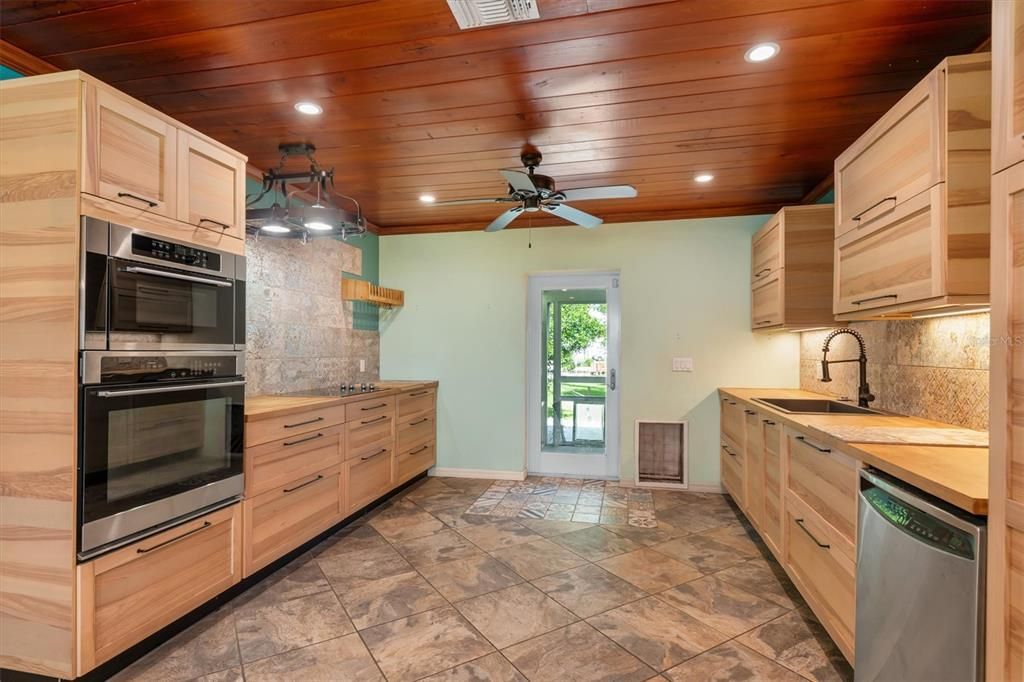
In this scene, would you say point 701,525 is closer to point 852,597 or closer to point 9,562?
point 852,597

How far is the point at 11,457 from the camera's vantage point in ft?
5.64

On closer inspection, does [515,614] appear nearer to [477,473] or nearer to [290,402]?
[290,402]

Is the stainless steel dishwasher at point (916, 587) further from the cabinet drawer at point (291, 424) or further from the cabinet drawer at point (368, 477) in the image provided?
the cabinet drawer at point (368, 477)

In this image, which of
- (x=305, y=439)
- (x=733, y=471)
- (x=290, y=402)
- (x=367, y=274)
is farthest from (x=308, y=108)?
(x=733, y=471)

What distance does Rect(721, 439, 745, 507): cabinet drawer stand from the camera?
3.48 meters

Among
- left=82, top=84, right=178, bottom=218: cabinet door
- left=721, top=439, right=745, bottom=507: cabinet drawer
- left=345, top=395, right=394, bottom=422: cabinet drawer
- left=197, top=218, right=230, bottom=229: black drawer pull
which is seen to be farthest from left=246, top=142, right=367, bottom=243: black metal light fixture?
left=721, top=439, right=745, bottom=507: cabinet drawer

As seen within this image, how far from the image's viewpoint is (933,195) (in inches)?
67.2

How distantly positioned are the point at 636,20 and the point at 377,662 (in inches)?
105

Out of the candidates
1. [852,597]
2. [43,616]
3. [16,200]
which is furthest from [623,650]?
[16,200]

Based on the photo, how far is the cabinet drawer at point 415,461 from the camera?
13.2 feet

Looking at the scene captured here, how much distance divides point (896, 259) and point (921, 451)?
77 cm

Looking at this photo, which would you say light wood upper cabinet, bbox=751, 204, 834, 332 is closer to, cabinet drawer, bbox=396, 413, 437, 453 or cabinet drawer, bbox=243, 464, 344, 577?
cabinet drawer, bbox=396, 413, 437, 453

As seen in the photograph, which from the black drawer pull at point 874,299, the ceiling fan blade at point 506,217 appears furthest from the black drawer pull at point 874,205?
the ceiling fan blade at point 506,217

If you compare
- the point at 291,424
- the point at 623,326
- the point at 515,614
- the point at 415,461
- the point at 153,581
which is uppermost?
the point at 623,326
